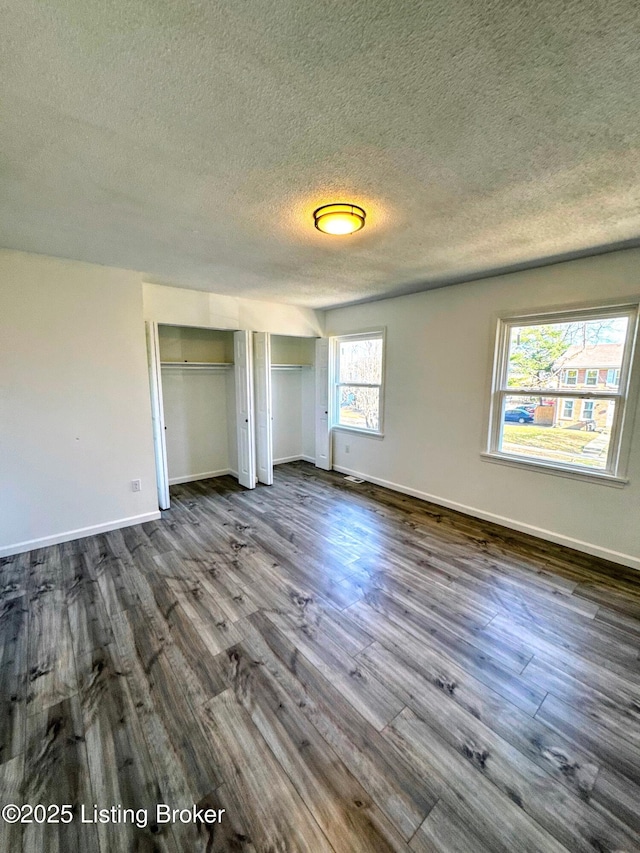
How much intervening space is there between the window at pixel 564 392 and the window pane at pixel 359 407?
5.63 feet

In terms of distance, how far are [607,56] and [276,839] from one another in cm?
285

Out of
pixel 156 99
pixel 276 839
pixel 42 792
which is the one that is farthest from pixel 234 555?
pixel 156 99

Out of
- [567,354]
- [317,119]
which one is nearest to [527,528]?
[567,354]

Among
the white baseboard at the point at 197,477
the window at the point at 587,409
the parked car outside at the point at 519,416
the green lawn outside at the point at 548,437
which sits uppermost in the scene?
the window at the point at 587,409

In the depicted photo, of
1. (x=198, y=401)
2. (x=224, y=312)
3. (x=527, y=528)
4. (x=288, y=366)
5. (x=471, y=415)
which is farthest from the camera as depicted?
(x=288, y=366)

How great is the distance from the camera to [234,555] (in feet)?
9.97

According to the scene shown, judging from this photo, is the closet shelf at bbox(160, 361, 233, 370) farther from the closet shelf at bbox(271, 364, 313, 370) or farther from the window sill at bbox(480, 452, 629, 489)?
the window sill at bbox(480, 452, 629, 489)

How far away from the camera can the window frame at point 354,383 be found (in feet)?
15.3

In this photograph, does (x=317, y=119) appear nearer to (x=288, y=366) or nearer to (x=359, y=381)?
(x=359, y=381)

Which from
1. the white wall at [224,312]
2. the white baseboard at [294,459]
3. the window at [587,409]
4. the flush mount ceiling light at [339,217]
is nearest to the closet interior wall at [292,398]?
the white baseboard at [294,459]

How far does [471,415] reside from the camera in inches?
148

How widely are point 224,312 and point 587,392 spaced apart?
4.10 m

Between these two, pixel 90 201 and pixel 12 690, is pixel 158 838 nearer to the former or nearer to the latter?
pixel 12 690

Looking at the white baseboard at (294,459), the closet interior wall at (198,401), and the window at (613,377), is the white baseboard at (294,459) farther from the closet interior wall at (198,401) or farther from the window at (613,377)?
the window at (613,377)
